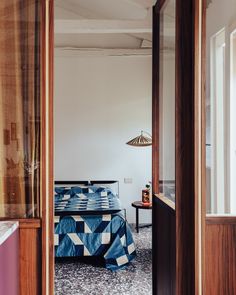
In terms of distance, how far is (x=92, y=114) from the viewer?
573cm

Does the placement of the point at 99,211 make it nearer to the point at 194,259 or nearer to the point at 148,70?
the point at 194,259

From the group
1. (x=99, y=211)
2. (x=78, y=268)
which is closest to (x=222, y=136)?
(x=99, y=211)

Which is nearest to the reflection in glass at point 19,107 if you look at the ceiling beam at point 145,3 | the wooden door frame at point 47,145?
the wooden door frame at point 47,145

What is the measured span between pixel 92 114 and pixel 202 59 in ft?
12.9

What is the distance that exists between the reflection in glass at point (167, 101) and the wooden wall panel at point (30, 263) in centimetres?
97

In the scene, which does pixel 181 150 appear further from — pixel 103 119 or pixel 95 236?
pixel 103 119

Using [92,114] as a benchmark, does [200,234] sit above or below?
below

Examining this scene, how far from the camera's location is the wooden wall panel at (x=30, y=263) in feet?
6.63

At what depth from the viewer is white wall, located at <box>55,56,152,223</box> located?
5.70 m

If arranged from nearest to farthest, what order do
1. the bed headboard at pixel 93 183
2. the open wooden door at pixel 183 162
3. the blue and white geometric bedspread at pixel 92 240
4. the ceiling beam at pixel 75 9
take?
the open wooden door at pixel 183 162 < the blue and white geometric bedspread at pixel 92 240 < the ceiling beam at pixel 75 9 < the bed headboard at pixel 93 183

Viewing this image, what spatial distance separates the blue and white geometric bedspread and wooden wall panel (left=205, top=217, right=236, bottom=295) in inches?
73.2

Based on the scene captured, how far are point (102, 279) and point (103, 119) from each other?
299cm

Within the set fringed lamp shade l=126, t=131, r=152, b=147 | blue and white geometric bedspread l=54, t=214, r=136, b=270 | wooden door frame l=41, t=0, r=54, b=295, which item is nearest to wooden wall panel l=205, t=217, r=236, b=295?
wooden door frame l=41, t=0, r=54, b=295

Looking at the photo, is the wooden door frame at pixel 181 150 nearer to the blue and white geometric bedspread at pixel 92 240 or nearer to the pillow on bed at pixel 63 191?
the blue and white geometric bedspread at pixel 92 240
